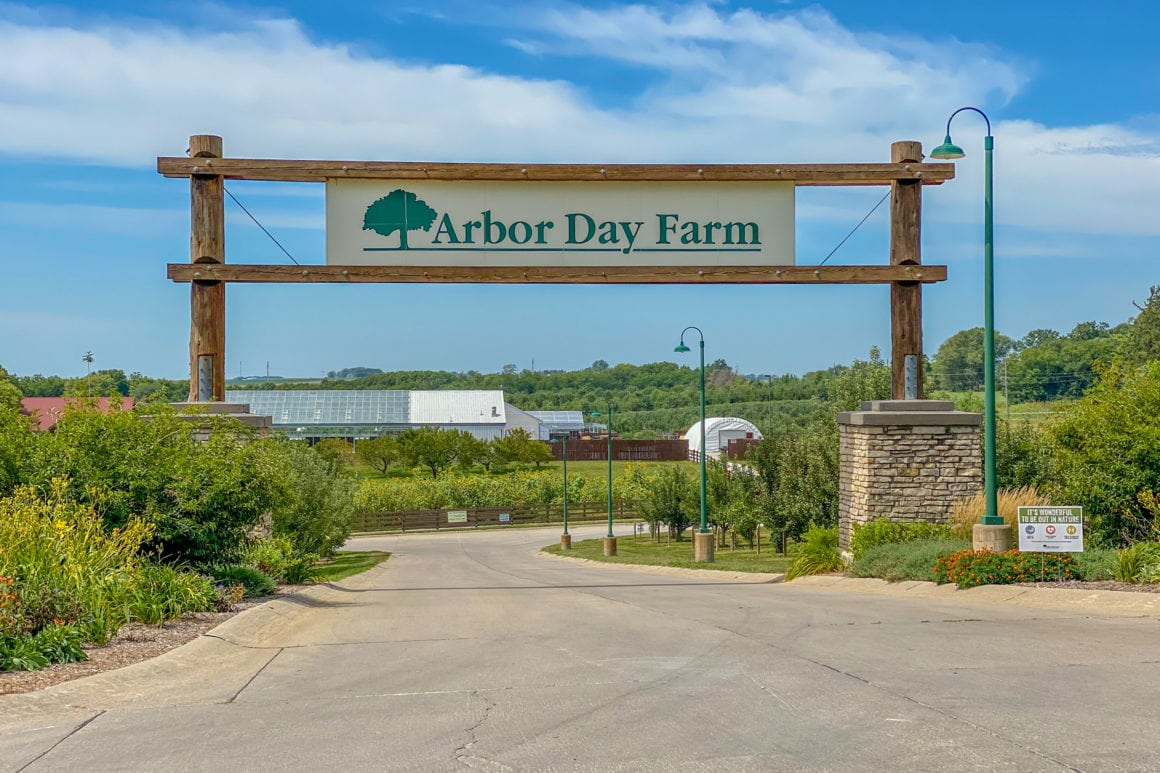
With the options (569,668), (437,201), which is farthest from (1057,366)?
(569,668)

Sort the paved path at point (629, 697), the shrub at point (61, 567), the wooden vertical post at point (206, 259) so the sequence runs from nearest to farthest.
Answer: the paved path at point (629, 697)
the shrub at point (61, 567)
the wooden vertical post at point (206, 259)

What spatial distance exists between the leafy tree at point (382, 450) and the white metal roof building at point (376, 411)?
1591 cm

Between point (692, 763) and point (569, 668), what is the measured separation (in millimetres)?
3142

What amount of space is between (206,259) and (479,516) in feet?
199

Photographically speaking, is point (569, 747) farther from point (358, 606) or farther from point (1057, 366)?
point (1057, 366)

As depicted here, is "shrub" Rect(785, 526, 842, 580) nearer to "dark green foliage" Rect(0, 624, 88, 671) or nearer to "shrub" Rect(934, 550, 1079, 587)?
"shrub" Rect(934, 550, 1079, 587)

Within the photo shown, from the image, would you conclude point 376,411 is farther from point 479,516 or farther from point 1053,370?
point 1053,370

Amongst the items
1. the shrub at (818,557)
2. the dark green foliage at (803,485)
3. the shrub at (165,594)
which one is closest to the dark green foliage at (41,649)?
the shrub at (165,594)

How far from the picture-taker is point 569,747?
6.56m

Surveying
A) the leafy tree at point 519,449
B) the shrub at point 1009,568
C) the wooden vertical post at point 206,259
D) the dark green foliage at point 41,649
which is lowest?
the leafy tree at point 519,449

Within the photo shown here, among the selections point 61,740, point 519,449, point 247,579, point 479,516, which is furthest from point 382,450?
point 61,740

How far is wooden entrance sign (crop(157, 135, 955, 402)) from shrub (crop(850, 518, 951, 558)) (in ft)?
7.71

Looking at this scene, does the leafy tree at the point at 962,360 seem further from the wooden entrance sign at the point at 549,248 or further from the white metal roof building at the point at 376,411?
the wooden entrance sign at the point at 549,248

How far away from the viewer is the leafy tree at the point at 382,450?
Answer: 306 ft
